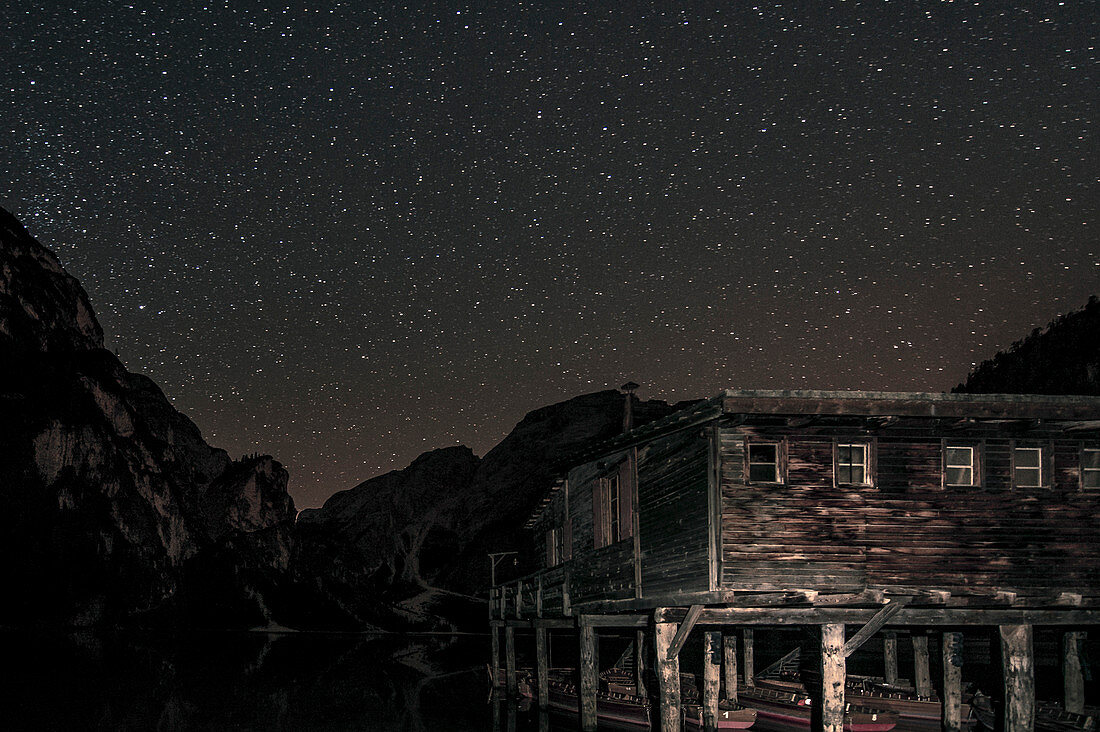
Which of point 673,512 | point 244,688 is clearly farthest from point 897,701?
point 244,688

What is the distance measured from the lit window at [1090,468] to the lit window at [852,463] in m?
4.57

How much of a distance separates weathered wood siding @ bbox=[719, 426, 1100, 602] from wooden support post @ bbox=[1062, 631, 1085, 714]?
18.6 feet

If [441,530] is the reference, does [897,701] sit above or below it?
above

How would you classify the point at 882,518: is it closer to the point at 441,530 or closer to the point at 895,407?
the point at 895,407

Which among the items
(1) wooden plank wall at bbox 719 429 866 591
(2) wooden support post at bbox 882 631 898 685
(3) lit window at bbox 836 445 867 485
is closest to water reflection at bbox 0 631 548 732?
(2) wooden support post at bbox 882 631 898 685

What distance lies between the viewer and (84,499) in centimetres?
9275

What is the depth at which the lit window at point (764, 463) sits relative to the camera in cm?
1853

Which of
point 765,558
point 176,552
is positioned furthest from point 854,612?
point 176,552

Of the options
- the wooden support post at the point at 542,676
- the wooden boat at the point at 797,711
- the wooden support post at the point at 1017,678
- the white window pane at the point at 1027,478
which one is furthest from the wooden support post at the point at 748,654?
the white window pane at the point at 1027,478

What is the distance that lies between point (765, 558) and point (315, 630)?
111m

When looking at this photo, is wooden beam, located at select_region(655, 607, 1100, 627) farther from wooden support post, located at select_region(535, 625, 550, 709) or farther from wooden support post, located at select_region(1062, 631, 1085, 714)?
wooden support post, located at select_region(535, 625, 550, 709)

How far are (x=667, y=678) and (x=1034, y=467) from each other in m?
8.57

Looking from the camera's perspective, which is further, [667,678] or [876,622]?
[667,678]

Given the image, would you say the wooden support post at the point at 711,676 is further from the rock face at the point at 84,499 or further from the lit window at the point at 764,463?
the rock face at the point at 84,499
